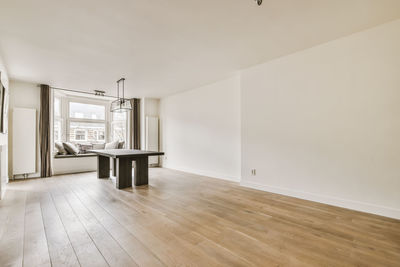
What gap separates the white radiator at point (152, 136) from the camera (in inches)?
255

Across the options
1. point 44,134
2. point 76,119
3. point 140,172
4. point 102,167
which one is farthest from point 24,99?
point 140,172

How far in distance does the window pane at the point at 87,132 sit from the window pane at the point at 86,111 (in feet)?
0.83

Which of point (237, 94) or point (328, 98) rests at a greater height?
point (237, 94)

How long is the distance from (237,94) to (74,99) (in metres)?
5.52

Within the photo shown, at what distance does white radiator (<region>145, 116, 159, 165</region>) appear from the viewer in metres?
6.48

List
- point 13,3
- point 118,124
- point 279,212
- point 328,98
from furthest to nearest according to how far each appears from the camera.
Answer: point 118,124 → point 328,98 → point 279,212 → point 13,3

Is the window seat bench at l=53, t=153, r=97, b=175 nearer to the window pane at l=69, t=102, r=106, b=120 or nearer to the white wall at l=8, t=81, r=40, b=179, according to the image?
the white wall at l=8, t=81, r=40, b=179

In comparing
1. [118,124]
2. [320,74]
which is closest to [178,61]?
[320,74]

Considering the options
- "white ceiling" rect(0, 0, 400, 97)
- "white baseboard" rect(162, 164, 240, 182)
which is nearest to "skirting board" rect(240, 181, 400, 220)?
"white baseboard" rect(162, 164, 240, 182)

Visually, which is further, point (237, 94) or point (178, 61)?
point (237, 94)

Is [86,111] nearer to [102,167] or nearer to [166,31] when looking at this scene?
[102,167]

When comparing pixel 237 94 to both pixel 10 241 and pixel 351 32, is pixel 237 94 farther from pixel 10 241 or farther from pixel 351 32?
pixel 10 241

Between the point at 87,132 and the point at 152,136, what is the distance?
2.31m

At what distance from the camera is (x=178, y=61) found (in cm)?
350
